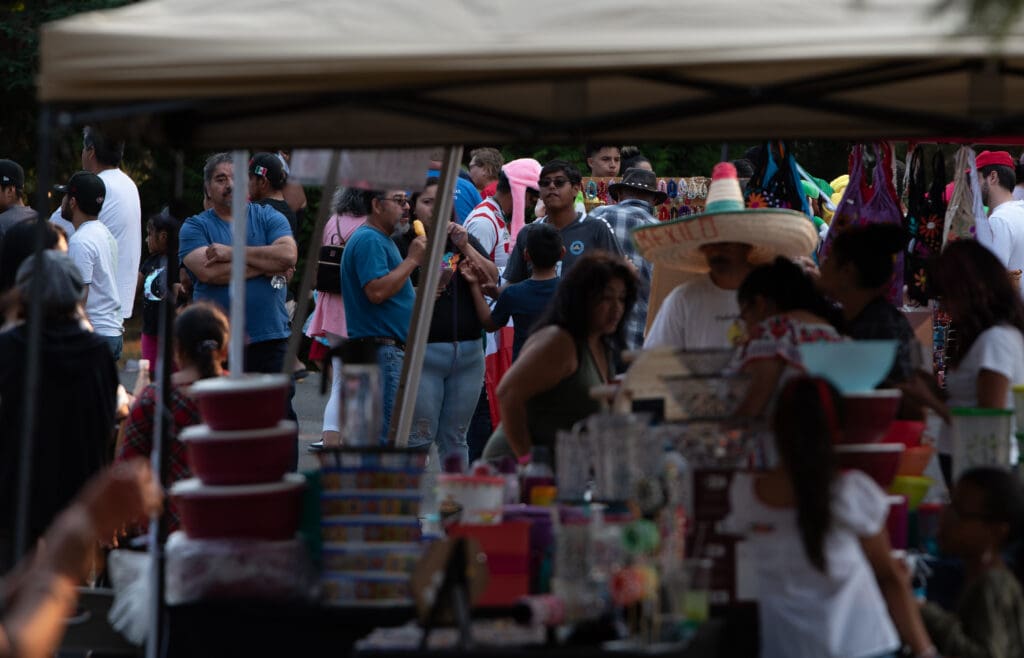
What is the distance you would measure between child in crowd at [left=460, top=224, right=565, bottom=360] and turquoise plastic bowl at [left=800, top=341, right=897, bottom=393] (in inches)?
167

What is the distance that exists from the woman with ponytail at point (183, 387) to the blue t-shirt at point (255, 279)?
93.2 inches

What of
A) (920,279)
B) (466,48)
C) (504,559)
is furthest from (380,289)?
(466,48)

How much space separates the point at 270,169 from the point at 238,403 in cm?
472

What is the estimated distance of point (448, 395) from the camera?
9.27 m

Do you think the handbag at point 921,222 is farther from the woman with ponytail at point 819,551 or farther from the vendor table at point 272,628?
the vendor table at point 272,628

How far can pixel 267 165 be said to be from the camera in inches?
364

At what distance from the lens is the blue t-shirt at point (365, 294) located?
8.71 meters

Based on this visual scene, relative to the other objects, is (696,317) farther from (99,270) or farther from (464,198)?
(464,198)

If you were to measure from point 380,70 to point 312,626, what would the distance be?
168cm

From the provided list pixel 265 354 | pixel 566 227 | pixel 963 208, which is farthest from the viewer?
pixel 566 227

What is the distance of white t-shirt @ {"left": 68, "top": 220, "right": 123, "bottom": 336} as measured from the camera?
9.09 metres

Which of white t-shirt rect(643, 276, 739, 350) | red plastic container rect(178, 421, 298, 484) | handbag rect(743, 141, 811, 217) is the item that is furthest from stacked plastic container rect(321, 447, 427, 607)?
handbag rect(743, 141, 811, 217)

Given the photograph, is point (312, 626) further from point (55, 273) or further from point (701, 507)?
point (55, 273)

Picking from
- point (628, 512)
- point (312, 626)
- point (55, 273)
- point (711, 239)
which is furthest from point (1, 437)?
point (711, 239)
